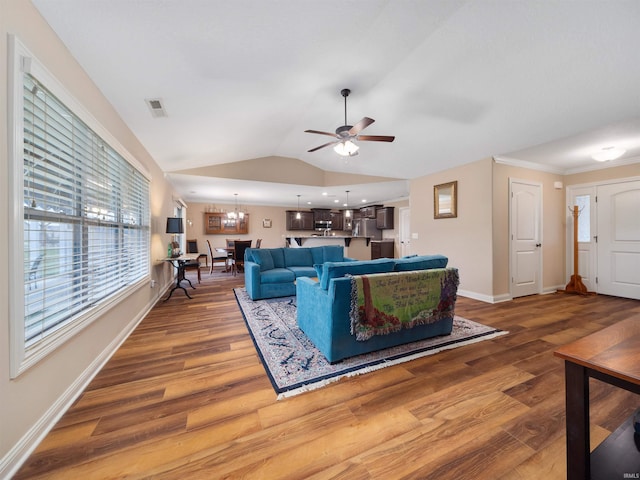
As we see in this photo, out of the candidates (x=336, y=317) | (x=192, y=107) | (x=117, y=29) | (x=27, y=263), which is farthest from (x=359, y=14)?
(x=27, y=263)

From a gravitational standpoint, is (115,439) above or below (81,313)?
below

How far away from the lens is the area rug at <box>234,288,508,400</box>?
184 centimetres

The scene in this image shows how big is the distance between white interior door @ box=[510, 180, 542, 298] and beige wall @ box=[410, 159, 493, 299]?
540 millimetres

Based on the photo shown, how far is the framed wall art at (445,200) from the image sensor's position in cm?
440

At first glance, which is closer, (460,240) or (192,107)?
(192,107)

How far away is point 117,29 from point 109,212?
147 centimetres

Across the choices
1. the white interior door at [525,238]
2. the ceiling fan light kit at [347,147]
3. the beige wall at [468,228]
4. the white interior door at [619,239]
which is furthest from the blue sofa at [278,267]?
the white interior door at [619,239]

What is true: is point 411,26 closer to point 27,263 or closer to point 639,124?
point 27,263

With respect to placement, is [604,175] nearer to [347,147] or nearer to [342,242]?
[347,147]

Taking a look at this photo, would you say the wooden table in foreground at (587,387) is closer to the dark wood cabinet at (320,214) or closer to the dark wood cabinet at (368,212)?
the dark wood cabinet at (368,212)

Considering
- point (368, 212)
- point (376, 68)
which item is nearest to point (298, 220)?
point (368, 212)

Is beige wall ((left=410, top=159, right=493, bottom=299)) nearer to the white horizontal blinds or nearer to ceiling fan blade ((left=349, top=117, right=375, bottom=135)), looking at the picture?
ceiling fan blade ((left=349, top=117, right=375, bottom=135))

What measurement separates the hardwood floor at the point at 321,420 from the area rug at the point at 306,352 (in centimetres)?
9

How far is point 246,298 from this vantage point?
13.6ft
